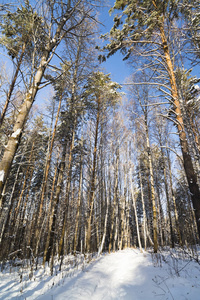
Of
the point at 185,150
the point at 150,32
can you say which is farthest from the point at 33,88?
the point at 150,32

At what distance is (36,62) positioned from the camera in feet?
10.3

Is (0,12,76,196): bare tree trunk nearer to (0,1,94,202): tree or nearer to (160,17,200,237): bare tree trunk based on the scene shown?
(0,1,94,202): tree

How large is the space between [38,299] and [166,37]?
8818 millimetres

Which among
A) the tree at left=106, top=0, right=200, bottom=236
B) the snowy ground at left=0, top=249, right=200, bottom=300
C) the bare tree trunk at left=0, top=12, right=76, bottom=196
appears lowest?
the snowy ground at left=0, top=249, right=200, bottom=300

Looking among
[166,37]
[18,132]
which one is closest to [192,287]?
[18,132]

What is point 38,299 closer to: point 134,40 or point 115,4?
point 134,40

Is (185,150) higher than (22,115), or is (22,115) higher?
(185,150)

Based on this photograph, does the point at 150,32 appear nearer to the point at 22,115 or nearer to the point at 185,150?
the point at 185,150

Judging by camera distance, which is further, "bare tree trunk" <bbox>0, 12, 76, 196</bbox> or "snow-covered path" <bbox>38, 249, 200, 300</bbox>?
"snow-covered path" <bbox>38, 249, 200, 300</bbox>

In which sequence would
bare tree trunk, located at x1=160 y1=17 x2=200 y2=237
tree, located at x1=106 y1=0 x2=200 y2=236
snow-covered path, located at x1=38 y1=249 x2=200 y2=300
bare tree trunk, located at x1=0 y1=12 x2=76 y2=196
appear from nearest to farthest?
1. bare tree trunk, located at x1=0 y1=12 x2=76 y2=196
2. snow-covered path, located at x1=38 y1=249 x2=200 y2=300
3. bare tree trunk, located at x1=160 y1=17 x2=200 y2=237
4. tree, located at x1=106 y1=0 x2=200 y2=236

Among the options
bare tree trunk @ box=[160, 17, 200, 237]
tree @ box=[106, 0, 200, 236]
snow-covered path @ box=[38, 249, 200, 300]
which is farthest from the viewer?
tree @ box=[106, 0, 200, 236]

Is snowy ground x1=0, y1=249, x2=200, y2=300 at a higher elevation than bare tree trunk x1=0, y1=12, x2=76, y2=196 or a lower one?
lower

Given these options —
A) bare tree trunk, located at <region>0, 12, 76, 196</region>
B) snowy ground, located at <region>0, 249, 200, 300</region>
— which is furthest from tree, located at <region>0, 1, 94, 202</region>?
snowy ground, located at <region>0, 249, 200, 300</region>

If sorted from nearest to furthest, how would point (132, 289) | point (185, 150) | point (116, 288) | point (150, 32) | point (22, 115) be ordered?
point (22, 115) → point (132, 289) → point (116, 288) → point (185, 150) → point (150, 32)
